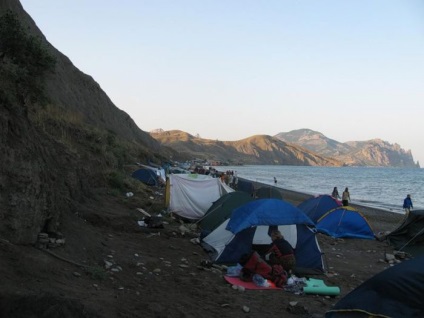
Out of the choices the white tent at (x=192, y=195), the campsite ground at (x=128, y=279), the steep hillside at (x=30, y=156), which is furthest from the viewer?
the white tent at (x=192, y=195)

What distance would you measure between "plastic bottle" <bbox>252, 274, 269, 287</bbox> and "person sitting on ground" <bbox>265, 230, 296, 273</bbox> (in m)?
0.67

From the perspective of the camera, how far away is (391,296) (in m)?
4.95

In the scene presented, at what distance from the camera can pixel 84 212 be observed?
11.0m

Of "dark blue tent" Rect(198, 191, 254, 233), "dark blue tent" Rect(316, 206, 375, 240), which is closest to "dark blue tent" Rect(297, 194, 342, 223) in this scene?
"dark blue tent" Rect(316, 206, 375, 240)

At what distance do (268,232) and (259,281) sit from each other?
7.16ft

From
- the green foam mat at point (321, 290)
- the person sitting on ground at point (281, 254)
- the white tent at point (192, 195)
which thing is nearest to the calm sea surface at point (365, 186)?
the white tent at point (192, 195)

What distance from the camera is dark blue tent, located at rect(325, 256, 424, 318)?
15.7 feet

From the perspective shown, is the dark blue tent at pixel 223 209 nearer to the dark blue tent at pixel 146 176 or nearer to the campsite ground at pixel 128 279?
the campsite ground at pixel 128 279

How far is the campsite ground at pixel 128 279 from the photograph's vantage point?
16.4 feet

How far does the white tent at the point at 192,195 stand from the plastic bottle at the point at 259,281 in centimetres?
769

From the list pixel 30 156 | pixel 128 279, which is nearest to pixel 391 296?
pixel 128 279

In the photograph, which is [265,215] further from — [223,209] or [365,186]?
[365,186]

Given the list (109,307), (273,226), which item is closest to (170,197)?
(273,226)

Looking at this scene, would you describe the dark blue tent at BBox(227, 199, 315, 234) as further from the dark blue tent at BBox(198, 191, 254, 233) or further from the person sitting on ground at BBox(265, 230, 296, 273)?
the dark blue tent at BBox(198, 191, 254, 233)
